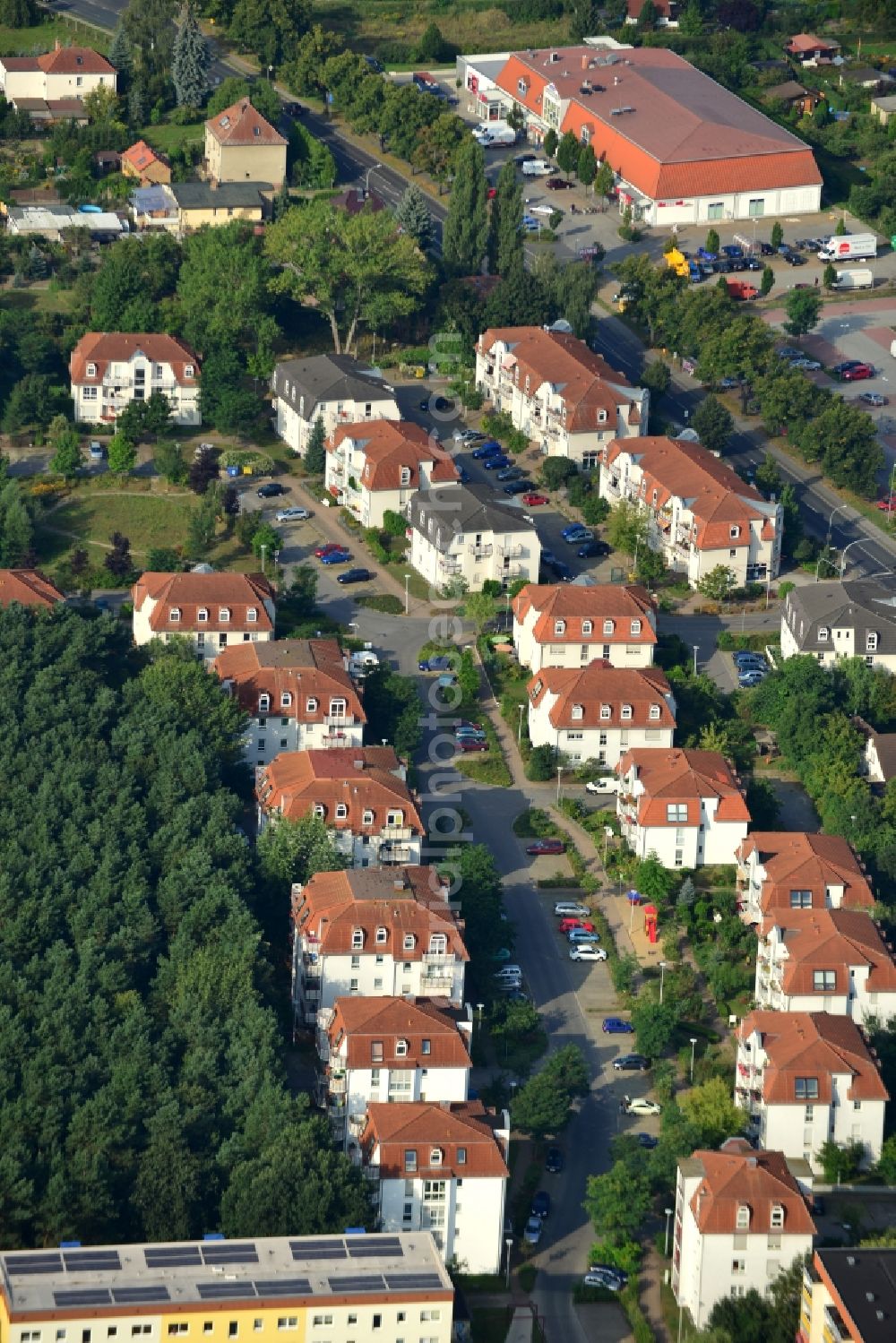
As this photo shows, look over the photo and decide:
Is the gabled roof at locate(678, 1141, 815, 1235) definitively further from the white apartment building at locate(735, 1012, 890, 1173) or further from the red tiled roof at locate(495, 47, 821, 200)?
Answer: the red tiled roof at locate(495, 47, 821, 200)

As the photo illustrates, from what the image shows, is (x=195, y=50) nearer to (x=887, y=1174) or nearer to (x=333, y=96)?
(x=333, y=96)

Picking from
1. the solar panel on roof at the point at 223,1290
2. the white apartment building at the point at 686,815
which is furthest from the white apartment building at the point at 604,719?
the solar panel on roof at the point at 223,1290

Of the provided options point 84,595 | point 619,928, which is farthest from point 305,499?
point 619,928

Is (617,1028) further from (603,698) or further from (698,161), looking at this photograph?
(698,161)

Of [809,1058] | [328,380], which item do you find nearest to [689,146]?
[328,380]

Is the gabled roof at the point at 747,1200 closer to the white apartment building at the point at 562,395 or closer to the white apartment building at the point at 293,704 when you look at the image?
the white apartment building at the point at 293,704
